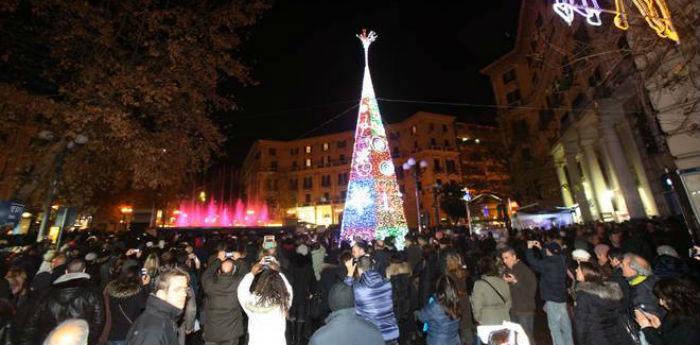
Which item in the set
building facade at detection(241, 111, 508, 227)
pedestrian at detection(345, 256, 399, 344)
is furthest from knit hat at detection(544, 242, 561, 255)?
building facade at detection(241, 111, 508, 227)

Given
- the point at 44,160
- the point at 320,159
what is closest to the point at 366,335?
the point at 44,160

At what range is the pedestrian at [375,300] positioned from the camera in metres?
4.46

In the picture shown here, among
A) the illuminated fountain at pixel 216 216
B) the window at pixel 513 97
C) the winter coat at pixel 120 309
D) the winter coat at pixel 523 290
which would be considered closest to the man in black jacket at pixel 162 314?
the winter coat at pixel 120 309

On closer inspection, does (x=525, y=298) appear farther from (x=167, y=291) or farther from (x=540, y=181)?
(x=540, y=181)

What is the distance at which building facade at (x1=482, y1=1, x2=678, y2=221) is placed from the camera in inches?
368

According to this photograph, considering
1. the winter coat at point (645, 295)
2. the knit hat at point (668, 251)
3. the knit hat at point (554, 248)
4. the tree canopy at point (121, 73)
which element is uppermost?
the tree canopy at point (121, 73)

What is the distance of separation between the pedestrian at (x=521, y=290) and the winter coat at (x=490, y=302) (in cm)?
85

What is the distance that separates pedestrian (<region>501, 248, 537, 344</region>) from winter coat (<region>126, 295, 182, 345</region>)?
5038mm

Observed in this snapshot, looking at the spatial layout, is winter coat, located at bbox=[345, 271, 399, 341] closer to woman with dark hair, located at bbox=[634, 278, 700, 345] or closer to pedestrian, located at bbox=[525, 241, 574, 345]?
woman with dark hair, located at bbox=[634, 278, 700, 345]

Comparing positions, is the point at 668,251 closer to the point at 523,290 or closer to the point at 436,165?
the point at 523,290

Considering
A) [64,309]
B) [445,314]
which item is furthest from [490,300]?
Result: [64,309]

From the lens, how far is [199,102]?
1288cm

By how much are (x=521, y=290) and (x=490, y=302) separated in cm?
118

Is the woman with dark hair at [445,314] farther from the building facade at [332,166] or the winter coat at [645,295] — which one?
the building facade at [332,166]
